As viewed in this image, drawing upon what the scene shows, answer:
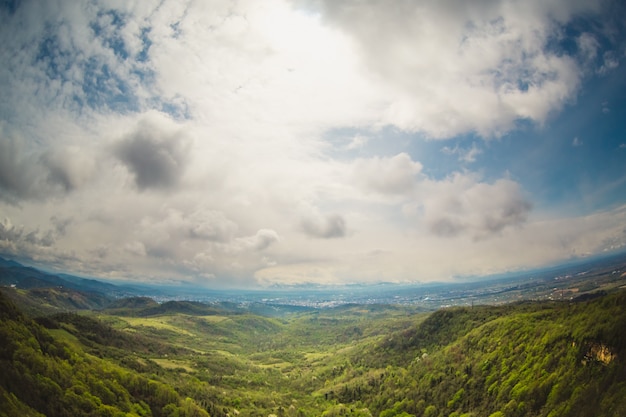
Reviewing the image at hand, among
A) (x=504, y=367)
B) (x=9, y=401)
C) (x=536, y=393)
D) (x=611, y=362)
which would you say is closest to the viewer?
(x=9, y=401)

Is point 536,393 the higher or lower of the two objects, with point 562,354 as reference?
lower

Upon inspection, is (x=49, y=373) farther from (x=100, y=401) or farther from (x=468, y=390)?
(x=468, y=390)

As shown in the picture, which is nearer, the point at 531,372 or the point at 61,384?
the point at 61,384

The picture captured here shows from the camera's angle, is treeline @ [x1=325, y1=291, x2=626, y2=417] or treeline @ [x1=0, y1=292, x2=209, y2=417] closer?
treeline @ [x1=325, y1=291, x2=626, y2=417]

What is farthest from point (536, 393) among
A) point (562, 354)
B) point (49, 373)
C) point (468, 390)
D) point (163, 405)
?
point (49, 373)

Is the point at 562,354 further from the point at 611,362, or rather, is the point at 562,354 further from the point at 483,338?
the point at 483,338

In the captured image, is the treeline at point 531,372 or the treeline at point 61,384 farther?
the treeline at point 61,384

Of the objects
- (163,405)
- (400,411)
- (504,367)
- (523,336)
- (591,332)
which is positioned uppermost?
(591,332)

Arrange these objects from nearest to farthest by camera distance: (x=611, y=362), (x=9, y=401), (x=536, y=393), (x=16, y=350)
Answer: (x=9, y=401) → (x=611, y=362) → (x=536, y=393) → (x=16, y=350)

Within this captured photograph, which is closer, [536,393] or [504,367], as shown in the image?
[536,393]

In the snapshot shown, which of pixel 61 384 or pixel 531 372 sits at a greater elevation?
pixel 61 384
